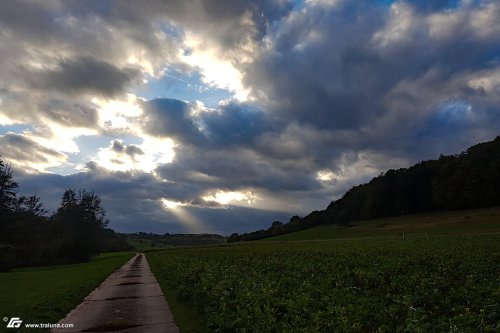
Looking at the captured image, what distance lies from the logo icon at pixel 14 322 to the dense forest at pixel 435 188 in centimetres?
12368

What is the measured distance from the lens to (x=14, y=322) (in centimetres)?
1650

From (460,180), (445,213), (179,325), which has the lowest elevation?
(179,325)

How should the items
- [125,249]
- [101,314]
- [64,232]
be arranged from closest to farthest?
[101,314] → [64,232] → [125,249]

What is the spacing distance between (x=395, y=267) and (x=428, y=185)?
123557 mm

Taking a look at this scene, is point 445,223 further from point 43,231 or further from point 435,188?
point 43,231

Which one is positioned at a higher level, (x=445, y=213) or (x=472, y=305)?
(x=445, y=213)

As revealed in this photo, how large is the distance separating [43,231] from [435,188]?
4506 inches

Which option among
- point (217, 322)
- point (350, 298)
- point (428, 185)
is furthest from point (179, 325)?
point (428, 185)

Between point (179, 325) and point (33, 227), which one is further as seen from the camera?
point (33, 227)

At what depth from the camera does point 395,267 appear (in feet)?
91.6

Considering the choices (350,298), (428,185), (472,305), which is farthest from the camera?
(428,185)

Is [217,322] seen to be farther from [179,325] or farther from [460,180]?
[460,180]

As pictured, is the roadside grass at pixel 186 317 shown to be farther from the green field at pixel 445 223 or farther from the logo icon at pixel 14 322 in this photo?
the green field at pixel 445 223

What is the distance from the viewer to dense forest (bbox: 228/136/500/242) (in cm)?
11688
